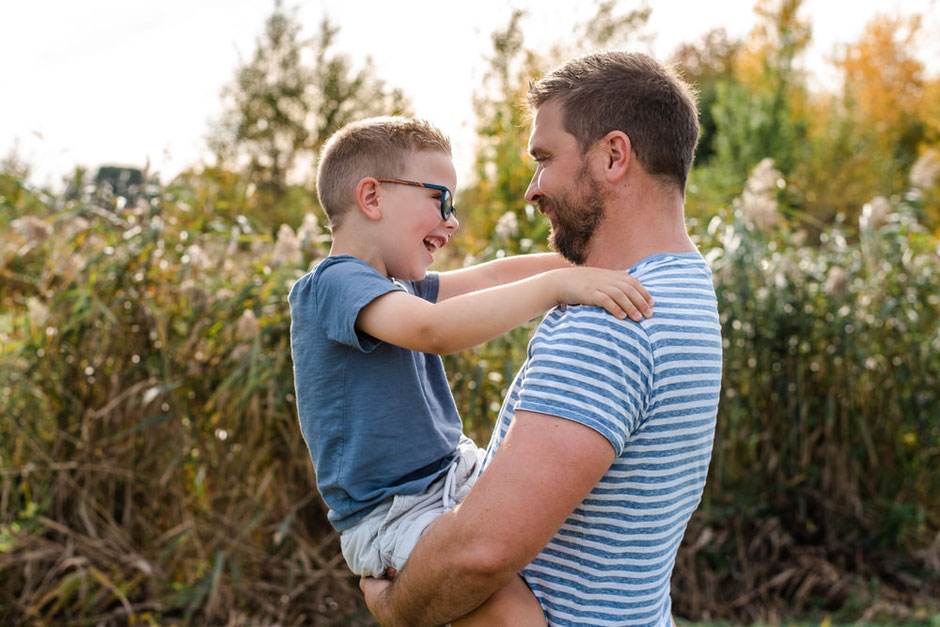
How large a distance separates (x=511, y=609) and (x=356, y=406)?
0.52m

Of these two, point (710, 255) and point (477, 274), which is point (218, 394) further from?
point (710, 255)

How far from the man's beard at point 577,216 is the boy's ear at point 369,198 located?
15.4 inches

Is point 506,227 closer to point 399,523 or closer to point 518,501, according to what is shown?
point 399,523

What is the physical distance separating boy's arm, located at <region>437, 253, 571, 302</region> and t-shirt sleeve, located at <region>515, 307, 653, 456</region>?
0.86 metres

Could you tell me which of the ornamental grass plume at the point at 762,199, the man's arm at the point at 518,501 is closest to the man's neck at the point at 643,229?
the man's arm at the point at 518,501

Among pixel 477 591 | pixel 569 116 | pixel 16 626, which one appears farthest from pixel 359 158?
pixel 16 626

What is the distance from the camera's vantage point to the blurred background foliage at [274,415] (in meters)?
4.04

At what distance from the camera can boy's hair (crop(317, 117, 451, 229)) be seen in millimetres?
1907

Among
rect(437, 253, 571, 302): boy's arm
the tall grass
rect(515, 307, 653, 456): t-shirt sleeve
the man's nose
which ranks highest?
the man's nose

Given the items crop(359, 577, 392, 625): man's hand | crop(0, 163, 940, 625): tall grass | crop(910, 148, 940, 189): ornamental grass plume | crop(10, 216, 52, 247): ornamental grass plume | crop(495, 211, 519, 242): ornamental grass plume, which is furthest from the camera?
crop(910, 148, 940, 189): ornamental grass plume

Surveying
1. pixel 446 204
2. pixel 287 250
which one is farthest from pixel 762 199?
pixel 446 204

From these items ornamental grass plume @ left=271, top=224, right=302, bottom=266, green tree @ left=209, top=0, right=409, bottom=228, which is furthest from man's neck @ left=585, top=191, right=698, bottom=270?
green tree @ left=209, top=0, right=409, bottom=228

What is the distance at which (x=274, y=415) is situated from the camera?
3795 millimetres

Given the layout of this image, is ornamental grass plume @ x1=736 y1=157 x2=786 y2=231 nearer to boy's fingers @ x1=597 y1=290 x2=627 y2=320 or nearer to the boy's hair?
the boy's hair
